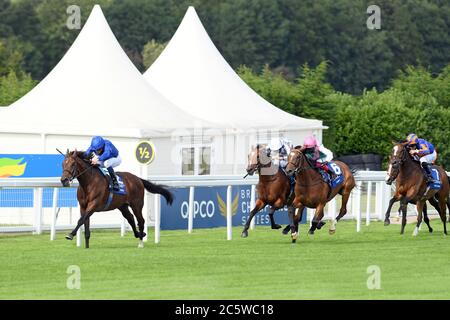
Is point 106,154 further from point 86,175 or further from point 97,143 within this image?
point 86,175

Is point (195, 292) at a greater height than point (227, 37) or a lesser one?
lesser

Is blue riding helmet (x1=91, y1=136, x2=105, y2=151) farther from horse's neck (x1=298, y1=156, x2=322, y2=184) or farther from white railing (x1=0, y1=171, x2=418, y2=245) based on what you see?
horse's neck (x1=298, y1=156, x2=322, y2=184)

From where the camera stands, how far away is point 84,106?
72.7ft

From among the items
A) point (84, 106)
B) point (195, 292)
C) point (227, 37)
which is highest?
point (227, 37)

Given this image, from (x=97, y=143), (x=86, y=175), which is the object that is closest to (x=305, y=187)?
(x=97, y=143)

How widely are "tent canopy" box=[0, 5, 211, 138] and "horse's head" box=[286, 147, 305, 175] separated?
6037 mm

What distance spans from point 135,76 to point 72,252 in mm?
9609

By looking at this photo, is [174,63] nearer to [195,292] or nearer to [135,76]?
[135,76]

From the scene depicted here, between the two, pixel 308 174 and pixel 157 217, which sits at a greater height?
pixel 308 174

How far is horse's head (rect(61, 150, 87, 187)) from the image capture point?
14422 millimetres

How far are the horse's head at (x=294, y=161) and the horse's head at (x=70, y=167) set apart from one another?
2.59m

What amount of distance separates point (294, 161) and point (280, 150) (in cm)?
107

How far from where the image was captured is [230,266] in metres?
12.7

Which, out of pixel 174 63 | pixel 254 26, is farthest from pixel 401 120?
pixel 254 26
